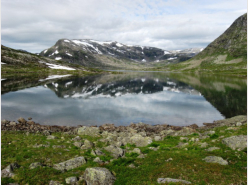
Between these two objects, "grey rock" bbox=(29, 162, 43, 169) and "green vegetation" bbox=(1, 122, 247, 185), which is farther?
"grey rock" bbox=(29, 162, 43, 169)

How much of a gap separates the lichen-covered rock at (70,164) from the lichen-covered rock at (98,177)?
11.6ft

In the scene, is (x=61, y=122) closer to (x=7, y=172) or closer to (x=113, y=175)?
(x=7, y=172)

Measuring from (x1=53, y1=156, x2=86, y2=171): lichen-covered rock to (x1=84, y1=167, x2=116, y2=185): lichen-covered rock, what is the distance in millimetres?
3549

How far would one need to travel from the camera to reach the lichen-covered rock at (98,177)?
15445mm

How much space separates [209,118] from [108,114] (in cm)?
3037

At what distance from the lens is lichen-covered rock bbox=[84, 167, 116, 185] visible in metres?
15.4

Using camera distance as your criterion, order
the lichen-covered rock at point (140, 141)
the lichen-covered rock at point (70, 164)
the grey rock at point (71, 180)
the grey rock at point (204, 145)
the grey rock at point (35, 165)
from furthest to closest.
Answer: the lichen-covered rock at point (140, 141), the grey rock at point (204, 145), the lichen-covered rock at point (70, 164), the grey rock at point (35, 165), the grey rock at point (71, 180)

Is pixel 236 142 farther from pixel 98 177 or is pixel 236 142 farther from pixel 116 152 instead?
pixel 98 177

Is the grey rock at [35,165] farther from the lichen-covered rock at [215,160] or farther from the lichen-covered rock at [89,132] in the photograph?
the lichen-covered rock at [89,132]

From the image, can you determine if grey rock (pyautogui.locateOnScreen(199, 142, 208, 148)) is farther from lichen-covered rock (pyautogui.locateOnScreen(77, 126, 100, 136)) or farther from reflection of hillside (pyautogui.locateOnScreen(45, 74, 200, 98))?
reflection of hillside (pyautogui.locateOnScreen(45, 74, 200, 98))

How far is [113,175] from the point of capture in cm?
1658

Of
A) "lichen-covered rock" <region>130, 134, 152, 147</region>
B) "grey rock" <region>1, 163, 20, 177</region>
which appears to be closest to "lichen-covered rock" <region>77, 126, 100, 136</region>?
"lichen-covered rock" <region>130, 134, 152, 147</region>

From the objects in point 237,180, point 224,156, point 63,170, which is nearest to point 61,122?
point 63,170

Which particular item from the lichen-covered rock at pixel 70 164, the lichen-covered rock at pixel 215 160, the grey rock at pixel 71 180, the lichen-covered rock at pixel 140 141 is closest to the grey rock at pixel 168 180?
the lichen-covered rock at pixel 215 160
